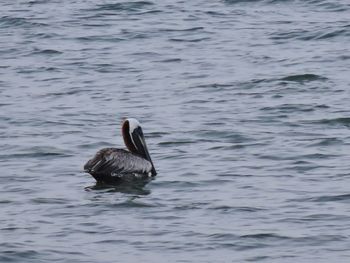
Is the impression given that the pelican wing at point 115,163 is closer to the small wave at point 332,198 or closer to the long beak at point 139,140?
the long beak at point 139,140

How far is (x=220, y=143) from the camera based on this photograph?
1681 centimetres

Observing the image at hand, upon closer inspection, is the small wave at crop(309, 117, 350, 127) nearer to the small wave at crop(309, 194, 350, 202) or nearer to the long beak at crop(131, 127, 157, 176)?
the long beak at crop(131, 127, 157, 176)

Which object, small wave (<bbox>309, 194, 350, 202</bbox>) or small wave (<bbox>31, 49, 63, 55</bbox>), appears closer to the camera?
small wave (<bbox>309, 194, 350, 202</bbox>)

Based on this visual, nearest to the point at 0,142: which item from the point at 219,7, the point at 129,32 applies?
the point at 129,32

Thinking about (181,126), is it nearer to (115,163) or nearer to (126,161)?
(126,161)

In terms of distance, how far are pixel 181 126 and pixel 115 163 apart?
2.64 meters

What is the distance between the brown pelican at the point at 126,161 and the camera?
15.0m

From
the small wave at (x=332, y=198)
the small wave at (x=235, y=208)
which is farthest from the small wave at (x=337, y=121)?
the small wave at (x=235, y=208)

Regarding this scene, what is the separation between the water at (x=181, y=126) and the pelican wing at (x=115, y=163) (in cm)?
22

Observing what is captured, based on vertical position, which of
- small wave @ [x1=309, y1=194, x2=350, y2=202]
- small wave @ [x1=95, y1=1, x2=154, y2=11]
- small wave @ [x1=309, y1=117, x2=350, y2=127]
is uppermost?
small wave @ [x1=309, y1=194, x2=350, y2=202]

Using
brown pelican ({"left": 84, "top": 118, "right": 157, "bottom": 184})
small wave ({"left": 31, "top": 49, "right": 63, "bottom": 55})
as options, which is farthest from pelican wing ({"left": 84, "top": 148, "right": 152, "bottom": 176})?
small wave ({"left": 31, "top": 49, "right": 63, "bottom": 55})

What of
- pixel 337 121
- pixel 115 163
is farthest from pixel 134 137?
pixel 337 121

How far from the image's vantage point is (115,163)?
1526 cm

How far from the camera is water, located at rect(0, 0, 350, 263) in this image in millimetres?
12281
